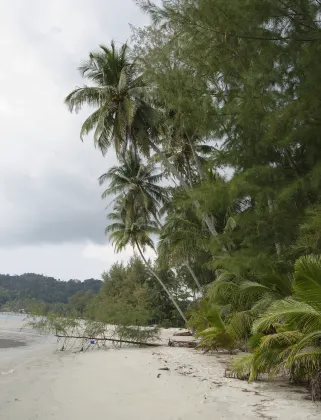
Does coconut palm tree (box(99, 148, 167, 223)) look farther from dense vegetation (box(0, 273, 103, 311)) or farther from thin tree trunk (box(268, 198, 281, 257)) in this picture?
dense vegetation (box(0, 273, 103, 311))

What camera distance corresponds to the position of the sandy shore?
4.23m

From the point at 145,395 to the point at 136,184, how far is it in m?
19.7

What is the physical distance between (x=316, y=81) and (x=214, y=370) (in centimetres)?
591

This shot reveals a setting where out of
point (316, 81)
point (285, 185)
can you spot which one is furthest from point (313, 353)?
point (316, 81)

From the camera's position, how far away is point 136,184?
80.0 ft

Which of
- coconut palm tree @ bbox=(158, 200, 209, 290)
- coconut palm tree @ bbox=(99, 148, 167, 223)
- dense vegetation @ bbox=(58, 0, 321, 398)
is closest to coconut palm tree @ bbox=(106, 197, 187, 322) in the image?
coconut palm tree @ bbox=(99, 148, 167, 223)

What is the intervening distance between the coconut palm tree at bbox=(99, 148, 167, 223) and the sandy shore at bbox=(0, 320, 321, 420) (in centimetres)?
1667

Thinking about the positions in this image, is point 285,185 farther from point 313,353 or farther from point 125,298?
point 125,298

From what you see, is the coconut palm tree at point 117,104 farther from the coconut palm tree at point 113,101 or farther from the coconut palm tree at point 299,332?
the coconut palm tree at point 299,332

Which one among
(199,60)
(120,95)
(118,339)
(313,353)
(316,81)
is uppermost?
(120,95)

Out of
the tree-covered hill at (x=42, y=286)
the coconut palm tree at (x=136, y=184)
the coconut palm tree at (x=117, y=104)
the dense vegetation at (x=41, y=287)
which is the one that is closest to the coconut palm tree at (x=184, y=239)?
the coconut palm tree at (x=117, y=104)

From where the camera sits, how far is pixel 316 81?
4664 mm

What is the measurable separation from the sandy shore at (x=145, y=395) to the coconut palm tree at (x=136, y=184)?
54.7 feet

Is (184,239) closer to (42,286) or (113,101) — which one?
(113,101)
